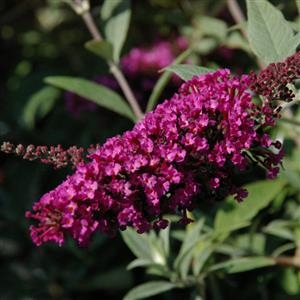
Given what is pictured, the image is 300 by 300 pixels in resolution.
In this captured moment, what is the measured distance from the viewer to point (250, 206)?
2.02 m

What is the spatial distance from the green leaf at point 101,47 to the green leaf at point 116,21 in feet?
0.10

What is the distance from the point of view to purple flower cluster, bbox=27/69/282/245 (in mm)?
1180

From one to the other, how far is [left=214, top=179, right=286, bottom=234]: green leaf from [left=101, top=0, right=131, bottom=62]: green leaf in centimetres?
54

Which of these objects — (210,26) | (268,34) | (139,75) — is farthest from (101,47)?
(268,34)

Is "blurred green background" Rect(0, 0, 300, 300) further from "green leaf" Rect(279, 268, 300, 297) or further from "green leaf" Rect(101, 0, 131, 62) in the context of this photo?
"green leaf" Rect(101, 0, 131, 62)

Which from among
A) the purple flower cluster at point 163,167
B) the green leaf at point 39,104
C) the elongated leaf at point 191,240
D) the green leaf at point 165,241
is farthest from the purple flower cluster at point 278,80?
the green leaf at point 39,104

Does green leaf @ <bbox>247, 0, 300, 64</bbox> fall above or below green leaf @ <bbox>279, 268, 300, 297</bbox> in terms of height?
above

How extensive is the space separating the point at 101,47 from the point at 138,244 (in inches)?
22.0

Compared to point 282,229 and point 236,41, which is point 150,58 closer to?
point 236,41

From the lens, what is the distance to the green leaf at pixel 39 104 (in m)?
2.65

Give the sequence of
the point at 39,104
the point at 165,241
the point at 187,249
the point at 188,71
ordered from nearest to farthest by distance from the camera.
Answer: the point at 188,71 < the point at 187,249 < the point at 165,241 < the point at 39,104

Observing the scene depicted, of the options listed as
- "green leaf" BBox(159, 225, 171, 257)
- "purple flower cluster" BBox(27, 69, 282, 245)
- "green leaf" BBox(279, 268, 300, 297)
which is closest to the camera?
"purple flower cluster" BBox(27, 69, 282, 245)

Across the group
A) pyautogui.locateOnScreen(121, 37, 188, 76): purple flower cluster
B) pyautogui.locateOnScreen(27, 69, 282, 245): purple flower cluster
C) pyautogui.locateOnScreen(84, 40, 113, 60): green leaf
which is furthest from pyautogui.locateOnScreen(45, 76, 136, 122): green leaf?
pyautogui.locateOnScreen(27, 69, 282, 245): purple flower cluster

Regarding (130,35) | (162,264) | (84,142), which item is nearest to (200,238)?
(162,264)
